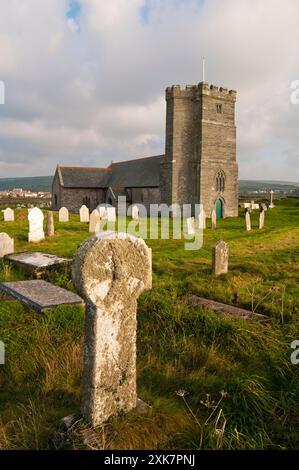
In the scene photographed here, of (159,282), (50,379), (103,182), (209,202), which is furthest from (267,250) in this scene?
(103,182)

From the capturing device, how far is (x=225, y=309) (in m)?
5.95

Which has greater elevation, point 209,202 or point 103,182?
point 103,182

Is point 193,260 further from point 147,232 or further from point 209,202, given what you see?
point 209,202

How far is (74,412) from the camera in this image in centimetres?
326

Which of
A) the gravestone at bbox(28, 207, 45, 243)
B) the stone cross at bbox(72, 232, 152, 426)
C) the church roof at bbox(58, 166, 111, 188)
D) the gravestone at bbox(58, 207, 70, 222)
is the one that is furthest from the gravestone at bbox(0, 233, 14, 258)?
the church roof at bbox(58, 166, 111, 188)

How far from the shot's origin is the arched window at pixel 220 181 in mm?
30562

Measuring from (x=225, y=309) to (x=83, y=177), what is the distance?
34.3m

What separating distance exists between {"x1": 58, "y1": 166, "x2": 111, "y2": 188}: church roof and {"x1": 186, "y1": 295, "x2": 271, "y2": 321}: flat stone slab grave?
32.2m

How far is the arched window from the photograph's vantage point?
100 feet

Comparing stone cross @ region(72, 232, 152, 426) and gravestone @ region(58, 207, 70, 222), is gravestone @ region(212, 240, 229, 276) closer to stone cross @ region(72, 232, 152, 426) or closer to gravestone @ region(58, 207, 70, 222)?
stone cross @ region(72, 232, 152, 426)

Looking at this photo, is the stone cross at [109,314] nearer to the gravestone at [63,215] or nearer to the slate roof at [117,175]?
the gravestone at [63,215]

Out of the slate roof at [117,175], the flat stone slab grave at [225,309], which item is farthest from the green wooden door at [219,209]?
the flat stone slab grave at [225,309]

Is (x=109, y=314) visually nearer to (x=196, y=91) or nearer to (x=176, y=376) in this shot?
(x=176, y=376)
